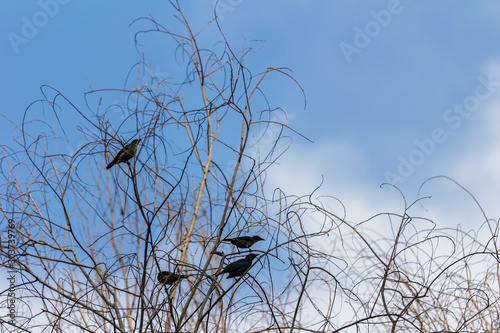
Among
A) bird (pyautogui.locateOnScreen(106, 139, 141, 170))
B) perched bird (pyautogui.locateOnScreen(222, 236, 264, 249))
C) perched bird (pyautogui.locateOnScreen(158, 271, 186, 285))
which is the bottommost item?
perched bird (pyautogui.locateOnScreen(158, 271, 186, 285))

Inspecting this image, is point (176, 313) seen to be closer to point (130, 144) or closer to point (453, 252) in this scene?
point (130, 144)

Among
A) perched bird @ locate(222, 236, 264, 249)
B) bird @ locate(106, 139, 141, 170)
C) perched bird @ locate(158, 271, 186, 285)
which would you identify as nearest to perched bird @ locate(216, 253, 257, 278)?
perched bird @ locate(222, 236, 264, 249)

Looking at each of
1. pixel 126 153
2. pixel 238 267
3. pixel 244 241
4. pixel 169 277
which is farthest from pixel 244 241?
pixel 126 153

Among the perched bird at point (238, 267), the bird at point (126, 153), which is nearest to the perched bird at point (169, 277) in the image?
the perched bird at point (238, 267)

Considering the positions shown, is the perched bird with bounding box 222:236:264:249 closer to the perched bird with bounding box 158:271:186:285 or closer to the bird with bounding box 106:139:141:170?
the perched bird with bounding box 158:271:186:285

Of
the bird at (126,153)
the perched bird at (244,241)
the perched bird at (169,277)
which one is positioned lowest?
the perched bird at (169,277)

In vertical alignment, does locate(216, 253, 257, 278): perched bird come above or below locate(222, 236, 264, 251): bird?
below

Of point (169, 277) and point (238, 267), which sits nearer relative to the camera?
point (238, 267)

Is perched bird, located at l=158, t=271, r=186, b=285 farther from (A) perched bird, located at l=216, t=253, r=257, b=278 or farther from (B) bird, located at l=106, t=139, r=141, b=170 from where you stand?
(B) bird, located at l=106, t=139, r=141, b=170

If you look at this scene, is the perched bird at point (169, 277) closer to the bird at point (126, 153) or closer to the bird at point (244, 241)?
the bird at point (244, 241)

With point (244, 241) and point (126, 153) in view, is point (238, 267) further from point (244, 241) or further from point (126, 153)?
point (126, 153)

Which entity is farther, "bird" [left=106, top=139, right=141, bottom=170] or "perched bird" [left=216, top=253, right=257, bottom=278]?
"bird" [left=106, top=139, right=141, bottom=170]

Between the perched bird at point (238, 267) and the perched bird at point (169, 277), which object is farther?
the perched bird at point (169, 277)

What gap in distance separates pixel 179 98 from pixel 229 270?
97 centimetres
